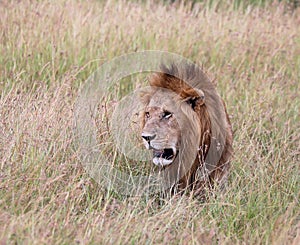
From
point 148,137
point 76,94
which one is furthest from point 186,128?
point 76,94

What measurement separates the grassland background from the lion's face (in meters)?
0.28

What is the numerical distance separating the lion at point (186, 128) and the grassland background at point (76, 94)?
0.19 m

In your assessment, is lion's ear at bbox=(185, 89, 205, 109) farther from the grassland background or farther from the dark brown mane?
the grassland background

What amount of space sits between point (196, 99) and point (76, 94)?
158 cm

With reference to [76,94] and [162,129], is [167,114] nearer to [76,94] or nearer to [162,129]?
[162,129]

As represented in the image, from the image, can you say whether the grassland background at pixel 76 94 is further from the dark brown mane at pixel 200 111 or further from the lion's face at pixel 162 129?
the lion's face at pixel 162 129

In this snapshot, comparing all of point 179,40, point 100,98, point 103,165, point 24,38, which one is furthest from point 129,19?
point 103,165

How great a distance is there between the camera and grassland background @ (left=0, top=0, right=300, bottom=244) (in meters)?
3.51

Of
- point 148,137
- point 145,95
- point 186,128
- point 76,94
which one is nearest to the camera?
point 148,137

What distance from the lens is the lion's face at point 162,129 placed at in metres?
3.87

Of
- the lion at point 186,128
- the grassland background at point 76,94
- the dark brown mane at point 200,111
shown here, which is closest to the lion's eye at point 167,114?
the lion at point 186,128

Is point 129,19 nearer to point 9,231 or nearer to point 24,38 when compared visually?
point 24,38

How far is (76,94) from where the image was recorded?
535cm

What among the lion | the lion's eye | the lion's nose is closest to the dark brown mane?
the lion
